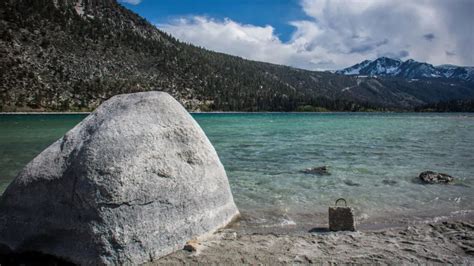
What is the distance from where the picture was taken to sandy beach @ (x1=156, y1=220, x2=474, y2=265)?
658cm

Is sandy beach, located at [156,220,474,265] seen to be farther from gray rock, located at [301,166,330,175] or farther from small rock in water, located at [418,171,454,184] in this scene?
gray rock, located at [301,166,330,175]

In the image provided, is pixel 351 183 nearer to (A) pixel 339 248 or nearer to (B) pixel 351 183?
(B) pixel 351 183

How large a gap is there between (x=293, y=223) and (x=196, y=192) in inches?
129

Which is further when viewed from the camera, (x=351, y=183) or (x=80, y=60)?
(x=80, y=60)

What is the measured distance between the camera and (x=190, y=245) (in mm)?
7082

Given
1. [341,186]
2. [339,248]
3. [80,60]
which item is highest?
[80,60]

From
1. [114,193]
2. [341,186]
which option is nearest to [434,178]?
[341,186]

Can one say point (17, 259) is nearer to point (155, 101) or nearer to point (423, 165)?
point (155, 101)

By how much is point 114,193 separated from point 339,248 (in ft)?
15.2

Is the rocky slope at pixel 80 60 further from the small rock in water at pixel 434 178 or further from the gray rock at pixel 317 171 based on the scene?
the small rock in water at pixel 434 178

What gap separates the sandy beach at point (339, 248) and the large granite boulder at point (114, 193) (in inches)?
25.6

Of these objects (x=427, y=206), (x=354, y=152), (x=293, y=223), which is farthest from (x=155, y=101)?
(x=354, y=152)

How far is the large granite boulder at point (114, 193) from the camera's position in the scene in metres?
6.47

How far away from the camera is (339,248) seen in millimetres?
7152
